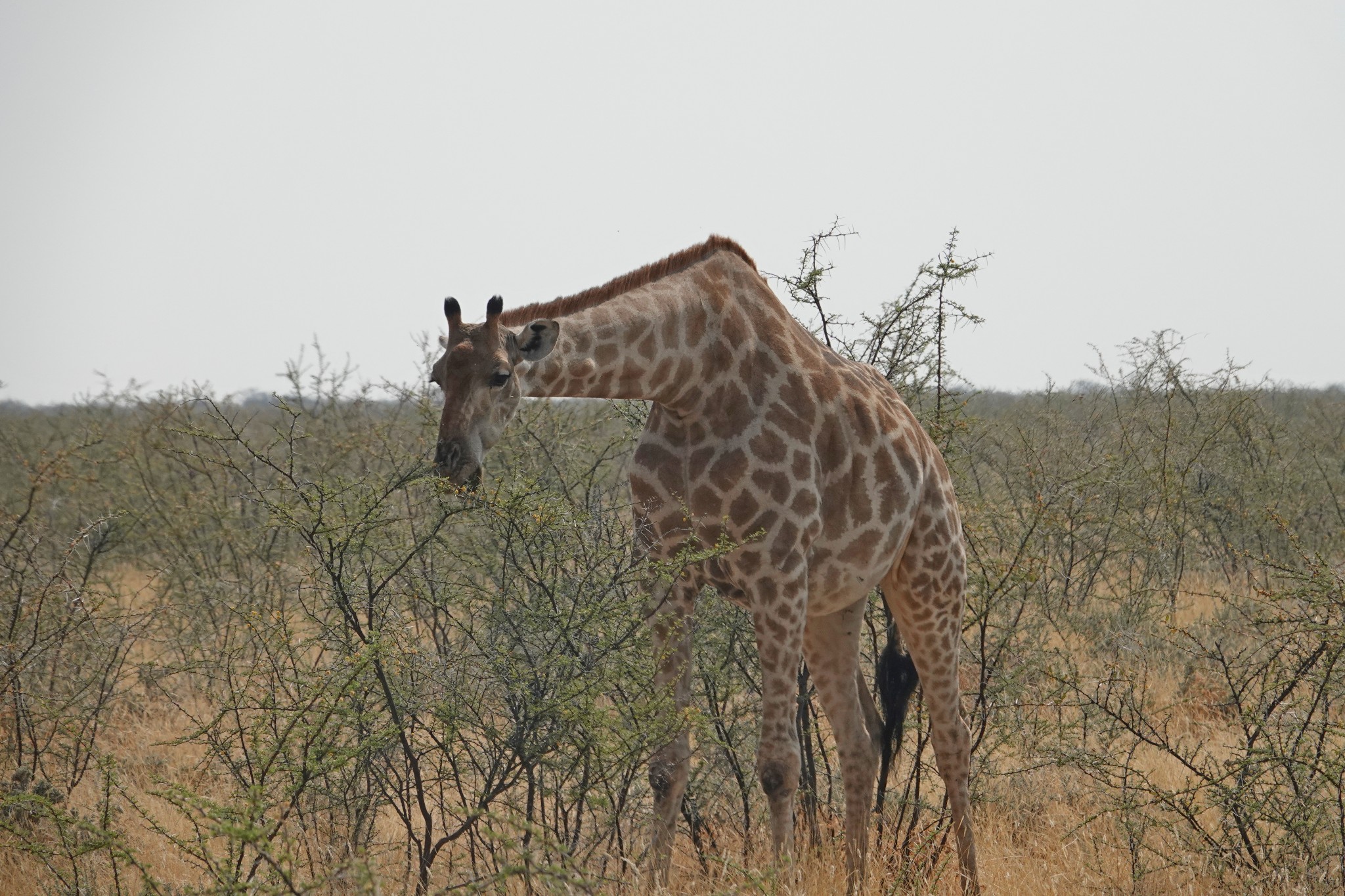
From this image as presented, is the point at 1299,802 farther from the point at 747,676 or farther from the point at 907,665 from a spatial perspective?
the point at 747,676

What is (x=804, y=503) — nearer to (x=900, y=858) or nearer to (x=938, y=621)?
(x=938, y=621)

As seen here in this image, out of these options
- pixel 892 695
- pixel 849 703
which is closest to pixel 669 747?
pixel 849 703

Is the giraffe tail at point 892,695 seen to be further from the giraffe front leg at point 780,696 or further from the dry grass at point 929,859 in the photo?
the giraffe front leg at point 780,696

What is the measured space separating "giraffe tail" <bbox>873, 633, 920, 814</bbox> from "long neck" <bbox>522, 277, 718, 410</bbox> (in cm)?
172

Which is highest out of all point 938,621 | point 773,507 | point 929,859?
point 773,507

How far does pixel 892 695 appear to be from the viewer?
16.4ft

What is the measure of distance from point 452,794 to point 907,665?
256cm

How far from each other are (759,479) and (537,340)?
0.98 metres

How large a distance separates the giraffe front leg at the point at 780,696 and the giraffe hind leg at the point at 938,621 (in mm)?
845

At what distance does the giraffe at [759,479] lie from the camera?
389cm

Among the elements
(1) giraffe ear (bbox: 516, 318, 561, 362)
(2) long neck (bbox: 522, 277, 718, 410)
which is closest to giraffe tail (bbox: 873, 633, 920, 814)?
(2) long neck (bbox: 522, 277, 718, 410)

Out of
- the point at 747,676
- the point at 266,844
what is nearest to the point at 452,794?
the point at 747,676

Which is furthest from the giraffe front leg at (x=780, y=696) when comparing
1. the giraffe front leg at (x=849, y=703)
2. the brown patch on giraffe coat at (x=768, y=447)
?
the giraffe front leg at (x=849, y=703)

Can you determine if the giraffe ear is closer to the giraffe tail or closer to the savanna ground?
the savanna ground
